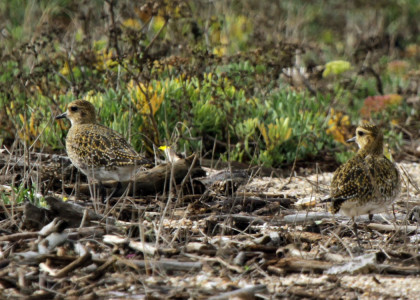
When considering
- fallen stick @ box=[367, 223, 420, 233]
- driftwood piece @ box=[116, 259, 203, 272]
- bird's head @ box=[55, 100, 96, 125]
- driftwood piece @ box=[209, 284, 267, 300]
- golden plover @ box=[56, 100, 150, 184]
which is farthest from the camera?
bird's head @ box=[55, 100, 96, 125]

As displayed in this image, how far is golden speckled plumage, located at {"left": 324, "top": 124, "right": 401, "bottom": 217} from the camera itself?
5375 millimetres

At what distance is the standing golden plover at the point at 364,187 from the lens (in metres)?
5.38

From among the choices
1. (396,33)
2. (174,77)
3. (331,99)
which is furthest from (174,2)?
(396,33)

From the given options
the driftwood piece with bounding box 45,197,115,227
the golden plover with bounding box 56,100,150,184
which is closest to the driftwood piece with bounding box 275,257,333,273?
the driftwood piece with bounding box 45,197,115,227

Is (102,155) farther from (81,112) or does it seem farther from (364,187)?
(364,187)

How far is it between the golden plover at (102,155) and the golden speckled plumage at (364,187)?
6.02 feet

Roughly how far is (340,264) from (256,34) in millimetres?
6600

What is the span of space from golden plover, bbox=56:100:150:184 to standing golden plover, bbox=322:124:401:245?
6.00ft

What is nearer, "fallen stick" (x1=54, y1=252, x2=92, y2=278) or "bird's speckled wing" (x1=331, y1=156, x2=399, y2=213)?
"fallen stick" (x1=54, y1=252, x2=92, y2=278)

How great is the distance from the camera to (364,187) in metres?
5.45

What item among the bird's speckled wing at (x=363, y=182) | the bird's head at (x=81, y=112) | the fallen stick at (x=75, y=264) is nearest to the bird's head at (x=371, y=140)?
the bird's speckled wing at (x=363, y=182)

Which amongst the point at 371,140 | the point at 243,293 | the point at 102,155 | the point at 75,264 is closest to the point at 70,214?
the point at 75,264

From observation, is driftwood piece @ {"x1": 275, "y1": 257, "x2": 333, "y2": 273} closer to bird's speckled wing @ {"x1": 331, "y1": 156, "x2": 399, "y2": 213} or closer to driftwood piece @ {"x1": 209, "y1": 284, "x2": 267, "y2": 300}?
driftwood piece @ {"x1": 209, "y1": 284, "x2": 267, "y2": 300}

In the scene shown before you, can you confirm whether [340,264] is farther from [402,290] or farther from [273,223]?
[273,223]
